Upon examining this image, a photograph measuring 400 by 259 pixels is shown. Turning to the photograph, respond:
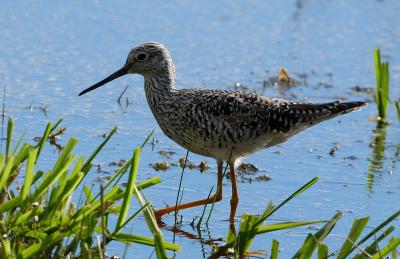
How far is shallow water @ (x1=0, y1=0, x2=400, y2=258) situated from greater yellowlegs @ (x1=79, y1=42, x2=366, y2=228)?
1.41 ft

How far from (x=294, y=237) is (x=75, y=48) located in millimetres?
5187

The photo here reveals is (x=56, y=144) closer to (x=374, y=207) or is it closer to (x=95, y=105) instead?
(x=95, y=105)

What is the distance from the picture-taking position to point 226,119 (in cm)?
780

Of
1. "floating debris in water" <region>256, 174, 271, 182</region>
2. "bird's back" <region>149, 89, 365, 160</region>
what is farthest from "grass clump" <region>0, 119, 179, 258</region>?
"floating debris in water" <region>256, 174, 271, 182</region>

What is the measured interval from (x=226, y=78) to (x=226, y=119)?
12.1ft

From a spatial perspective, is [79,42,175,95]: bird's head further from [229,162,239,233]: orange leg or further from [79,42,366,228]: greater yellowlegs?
[229,162,239,233]: orange leg

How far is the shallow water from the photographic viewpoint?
8.12 metres

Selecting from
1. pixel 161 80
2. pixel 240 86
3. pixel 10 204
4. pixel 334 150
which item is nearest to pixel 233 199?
pixel 161 80

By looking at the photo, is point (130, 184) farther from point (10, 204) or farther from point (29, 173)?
point (10, 204)

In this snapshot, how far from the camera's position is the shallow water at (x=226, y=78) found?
812 cm

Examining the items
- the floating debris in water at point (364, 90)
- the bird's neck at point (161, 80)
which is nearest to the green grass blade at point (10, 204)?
the bird's neck at point (161, 80)

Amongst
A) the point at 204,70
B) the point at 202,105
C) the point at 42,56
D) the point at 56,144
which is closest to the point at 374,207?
the point at 202,105

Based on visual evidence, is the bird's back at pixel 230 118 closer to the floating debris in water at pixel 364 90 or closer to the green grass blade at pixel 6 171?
the green grass blade at pixel 6 171

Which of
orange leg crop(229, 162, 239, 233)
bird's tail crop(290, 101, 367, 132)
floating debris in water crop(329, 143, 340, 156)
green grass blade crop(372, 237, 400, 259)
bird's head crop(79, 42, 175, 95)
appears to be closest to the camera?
green grass blade crop(372, 237, 400, 259)
